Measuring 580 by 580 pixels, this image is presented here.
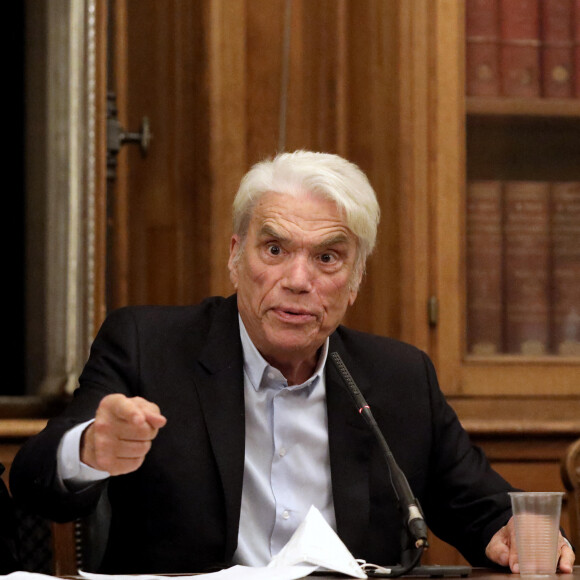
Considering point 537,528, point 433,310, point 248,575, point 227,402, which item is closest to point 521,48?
point 433,310

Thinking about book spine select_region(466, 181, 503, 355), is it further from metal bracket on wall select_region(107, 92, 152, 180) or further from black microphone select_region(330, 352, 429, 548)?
black microphone select_region(330, 352, 429, 548)

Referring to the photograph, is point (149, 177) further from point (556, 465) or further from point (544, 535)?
point (544, 535)

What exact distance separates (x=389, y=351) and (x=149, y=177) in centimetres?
93

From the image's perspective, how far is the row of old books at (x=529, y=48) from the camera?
Answer: 9.00 ft

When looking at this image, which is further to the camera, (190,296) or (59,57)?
(190,296)

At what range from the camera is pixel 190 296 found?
9.02 feet

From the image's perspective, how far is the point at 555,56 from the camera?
109 inches

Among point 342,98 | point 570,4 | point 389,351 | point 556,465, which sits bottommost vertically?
point 556,465

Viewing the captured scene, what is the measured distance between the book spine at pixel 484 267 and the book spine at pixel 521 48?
10.3 inches

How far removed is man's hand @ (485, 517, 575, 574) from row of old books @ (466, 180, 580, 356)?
93 cm

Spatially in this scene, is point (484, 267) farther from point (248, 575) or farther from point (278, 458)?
point (248, 575)

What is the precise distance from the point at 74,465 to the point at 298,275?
550 mm

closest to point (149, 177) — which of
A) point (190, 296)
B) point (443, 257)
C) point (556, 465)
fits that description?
point (190, 296)

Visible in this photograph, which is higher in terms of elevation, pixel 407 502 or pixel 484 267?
pixel 484 267
